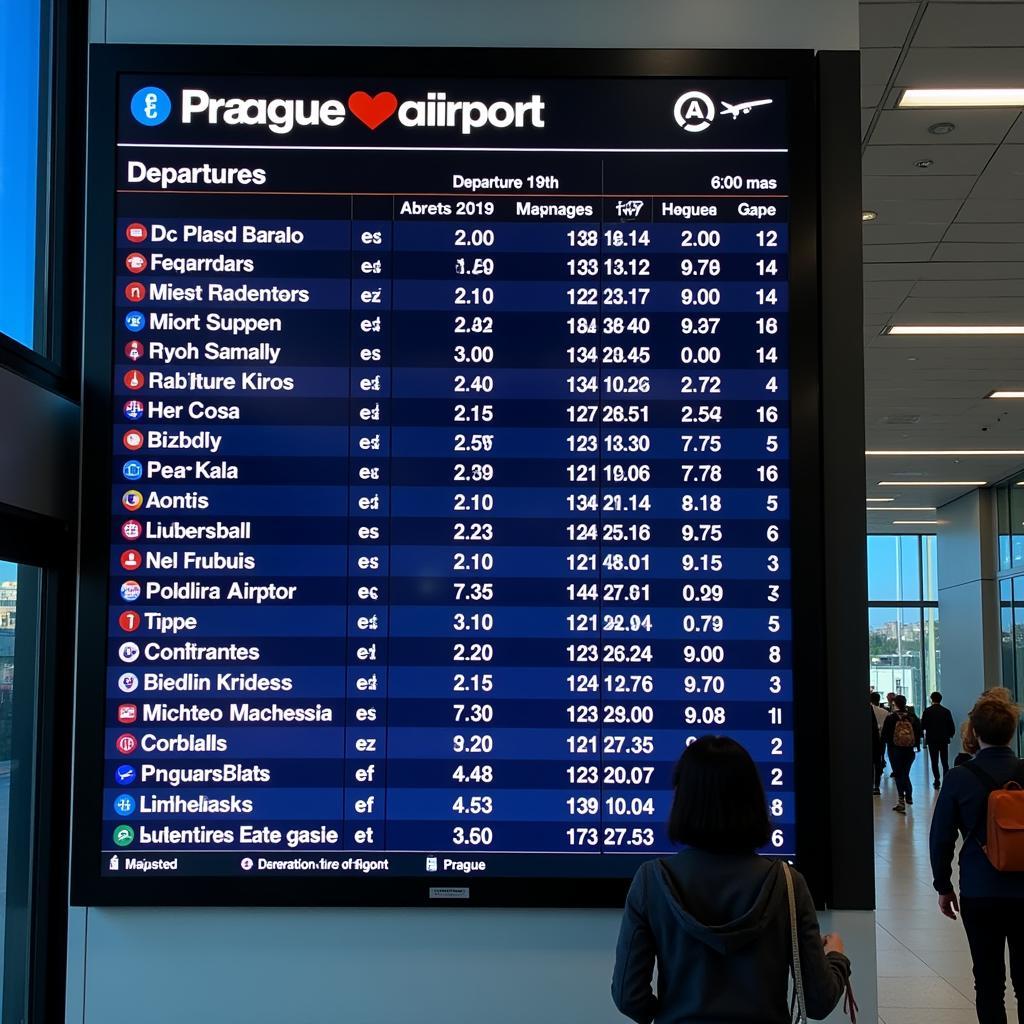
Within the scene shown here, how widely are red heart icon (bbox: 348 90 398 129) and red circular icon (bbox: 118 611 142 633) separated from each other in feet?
5.54

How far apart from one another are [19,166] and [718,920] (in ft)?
10.1

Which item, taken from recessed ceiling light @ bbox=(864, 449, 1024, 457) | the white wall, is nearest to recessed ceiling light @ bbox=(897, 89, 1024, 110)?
the white wall

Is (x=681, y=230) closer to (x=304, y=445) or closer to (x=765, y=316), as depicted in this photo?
(x=765, y=316)

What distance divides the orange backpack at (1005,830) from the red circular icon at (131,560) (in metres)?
3.41

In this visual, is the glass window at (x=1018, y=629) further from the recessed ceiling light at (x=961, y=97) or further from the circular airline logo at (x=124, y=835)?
the circular airline logo at (x=124, y=835)

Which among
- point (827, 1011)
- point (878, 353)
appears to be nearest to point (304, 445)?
point (827, 1011)

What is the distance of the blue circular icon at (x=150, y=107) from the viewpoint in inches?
137

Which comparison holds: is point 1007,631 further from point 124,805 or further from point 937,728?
point 124,805

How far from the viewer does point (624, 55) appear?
347 cm

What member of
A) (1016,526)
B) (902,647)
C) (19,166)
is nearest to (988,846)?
(19,166)

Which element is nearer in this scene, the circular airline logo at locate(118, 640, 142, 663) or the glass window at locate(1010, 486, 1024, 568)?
the circular airline logo at locate(118, 640, 142, 663)

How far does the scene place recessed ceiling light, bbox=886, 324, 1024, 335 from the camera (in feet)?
35.6

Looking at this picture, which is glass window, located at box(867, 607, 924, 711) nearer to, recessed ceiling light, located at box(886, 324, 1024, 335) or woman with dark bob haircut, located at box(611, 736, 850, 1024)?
recessed ceiling light, located at box(886, 324, 1024, 335)

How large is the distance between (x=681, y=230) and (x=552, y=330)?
518 millimetres
